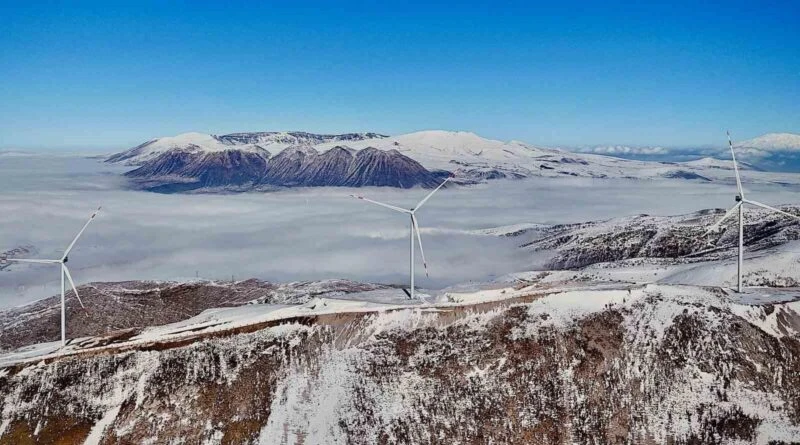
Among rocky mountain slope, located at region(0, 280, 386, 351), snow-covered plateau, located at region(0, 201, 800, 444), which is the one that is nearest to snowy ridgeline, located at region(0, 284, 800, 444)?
snow-covered plateau, located at region(0, 201, 800, 444)

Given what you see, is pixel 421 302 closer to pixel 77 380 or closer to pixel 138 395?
pixel 138 395

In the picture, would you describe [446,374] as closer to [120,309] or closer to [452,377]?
[452,377]

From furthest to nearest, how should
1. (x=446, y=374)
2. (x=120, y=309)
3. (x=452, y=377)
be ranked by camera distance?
1. (x=120, y=309)
2. (x=446, y=374)
3. (x=452, y=377)

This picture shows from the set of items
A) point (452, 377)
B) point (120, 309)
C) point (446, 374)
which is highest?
point (446, 374)

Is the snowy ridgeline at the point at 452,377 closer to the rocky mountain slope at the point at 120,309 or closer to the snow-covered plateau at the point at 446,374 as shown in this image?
A: the snow-covered plateau at the point at 446,374

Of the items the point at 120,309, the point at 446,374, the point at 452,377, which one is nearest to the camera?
the point at 452,377

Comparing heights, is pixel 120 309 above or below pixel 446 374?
below

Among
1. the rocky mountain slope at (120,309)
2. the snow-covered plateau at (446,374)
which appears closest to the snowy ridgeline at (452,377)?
the snow-covered plateau at (446,374)

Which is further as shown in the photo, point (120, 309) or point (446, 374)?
point (120, 309)

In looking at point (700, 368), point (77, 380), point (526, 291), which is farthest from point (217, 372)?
point (700, 368)

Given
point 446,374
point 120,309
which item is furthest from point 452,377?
point 120,309
